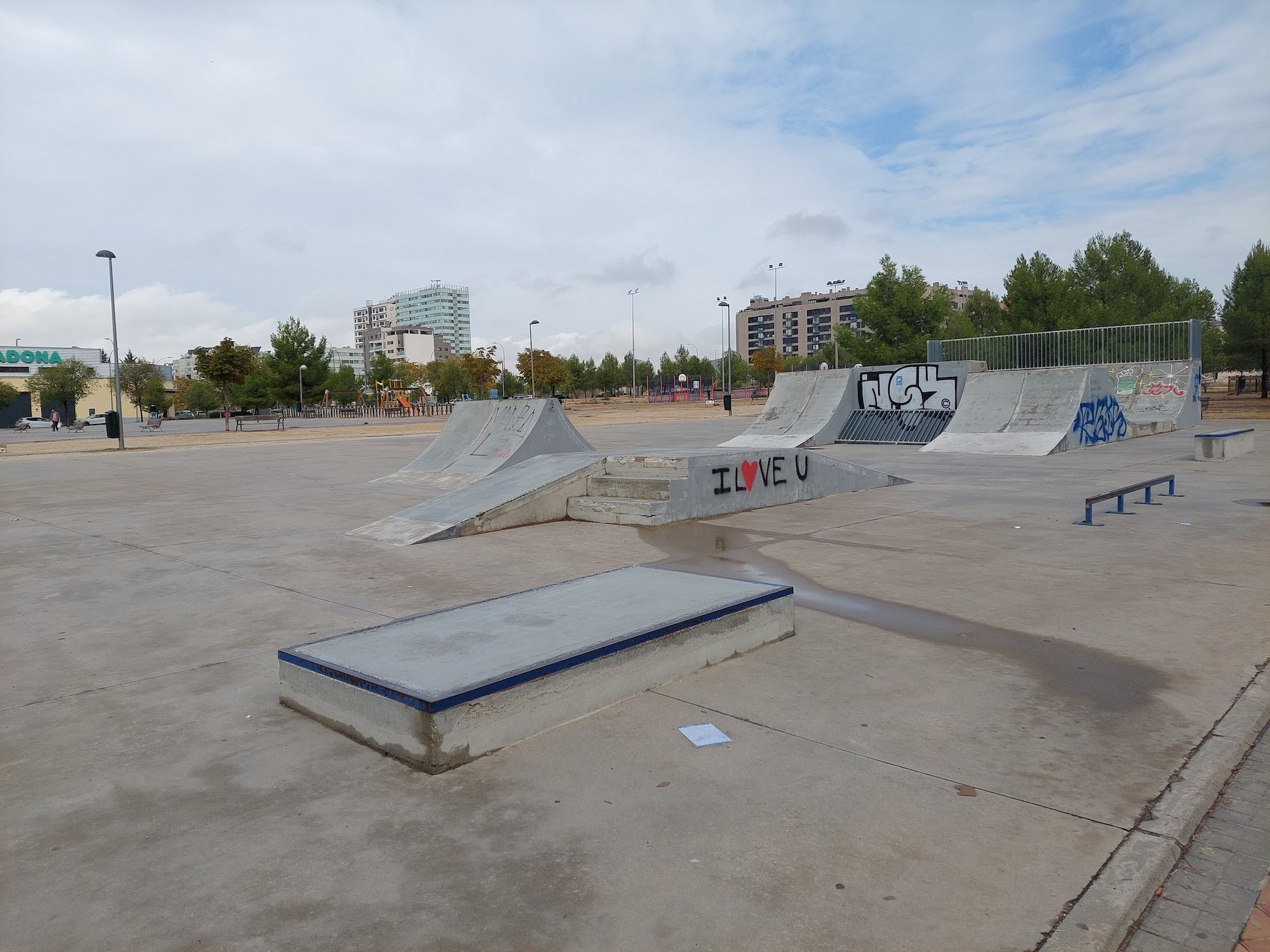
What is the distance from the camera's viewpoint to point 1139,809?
9.70 feet

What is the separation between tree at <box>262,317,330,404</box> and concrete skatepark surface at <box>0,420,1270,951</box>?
6076 cm

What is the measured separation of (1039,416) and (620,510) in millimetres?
14546

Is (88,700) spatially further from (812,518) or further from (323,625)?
(812,518)

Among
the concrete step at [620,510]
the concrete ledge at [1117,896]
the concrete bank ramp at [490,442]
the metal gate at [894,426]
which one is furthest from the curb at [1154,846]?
the metal gate at [894,426]

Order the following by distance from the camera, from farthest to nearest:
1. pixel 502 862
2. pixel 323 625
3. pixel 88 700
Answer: pixel 323 625, pixel 88 700, pixel 502 862

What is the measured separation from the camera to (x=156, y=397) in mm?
92125

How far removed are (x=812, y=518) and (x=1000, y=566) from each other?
3.14 meters

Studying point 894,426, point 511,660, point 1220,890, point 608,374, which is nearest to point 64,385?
point 608,374

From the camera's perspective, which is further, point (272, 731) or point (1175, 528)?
point (1175, 528)

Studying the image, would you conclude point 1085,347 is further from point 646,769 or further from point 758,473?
point 646,769

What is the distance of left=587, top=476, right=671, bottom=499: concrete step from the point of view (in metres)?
9.91

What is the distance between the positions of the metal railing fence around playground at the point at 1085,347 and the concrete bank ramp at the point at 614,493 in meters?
19.0

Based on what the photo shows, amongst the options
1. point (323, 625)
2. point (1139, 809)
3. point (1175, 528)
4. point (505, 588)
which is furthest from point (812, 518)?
point (1139, 809)

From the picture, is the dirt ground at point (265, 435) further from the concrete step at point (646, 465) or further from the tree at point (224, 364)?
the concrete step at point (646, 465)
